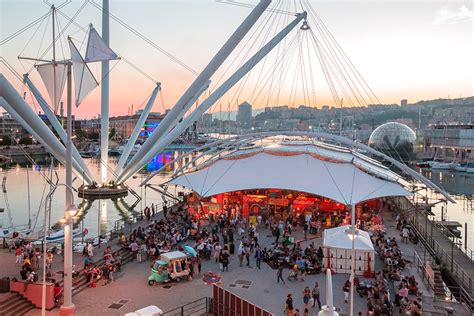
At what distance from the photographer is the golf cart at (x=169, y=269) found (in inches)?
700

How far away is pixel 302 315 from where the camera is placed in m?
15.0

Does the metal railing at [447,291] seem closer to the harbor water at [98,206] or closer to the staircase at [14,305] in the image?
the staircase at [14,305]

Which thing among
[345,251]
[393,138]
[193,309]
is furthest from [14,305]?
[393,138]

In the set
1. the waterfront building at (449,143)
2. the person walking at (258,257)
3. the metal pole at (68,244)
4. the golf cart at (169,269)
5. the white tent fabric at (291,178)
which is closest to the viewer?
the metal pole at (68,244)

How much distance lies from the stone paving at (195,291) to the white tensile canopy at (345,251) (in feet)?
2.04

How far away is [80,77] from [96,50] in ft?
21.5

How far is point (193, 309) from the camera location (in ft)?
50.2

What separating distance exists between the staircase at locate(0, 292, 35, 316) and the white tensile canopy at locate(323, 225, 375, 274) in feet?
39.8

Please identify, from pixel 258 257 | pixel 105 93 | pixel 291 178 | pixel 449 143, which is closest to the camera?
pixel 258 257

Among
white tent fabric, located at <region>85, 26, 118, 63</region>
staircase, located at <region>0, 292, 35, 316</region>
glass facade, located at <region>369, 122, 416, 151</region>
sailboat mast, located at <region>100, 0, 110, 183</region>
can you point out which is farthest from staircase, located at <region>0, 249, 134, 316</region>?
glass facade, located at <region>369, 122, 416, 151</region>

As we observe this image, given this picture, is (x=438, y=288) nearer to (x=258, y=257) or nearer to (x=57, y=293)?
(x=258, y=257)

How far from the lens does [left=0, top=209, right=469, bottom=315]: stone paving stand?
15547mm

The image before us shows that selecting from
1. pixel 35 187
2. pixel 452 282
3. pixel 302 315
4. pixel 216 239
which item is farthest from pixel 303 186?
pixel 35 187

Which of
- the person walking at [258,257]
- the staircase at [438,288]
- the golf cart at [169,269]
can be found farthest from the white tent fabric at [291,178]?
the golf cart at [169,269]
